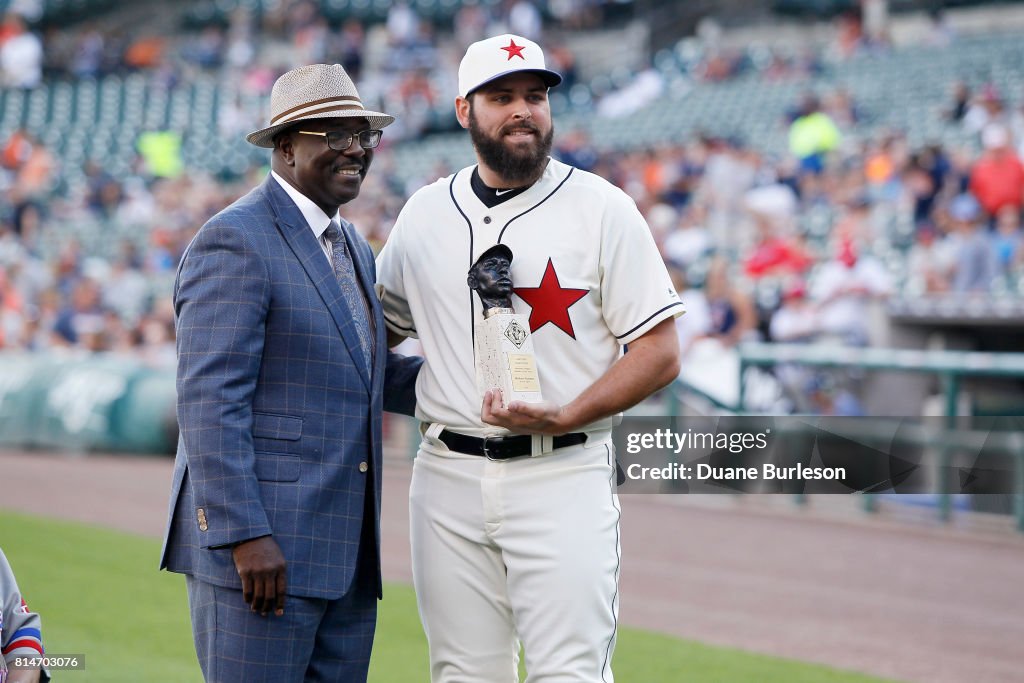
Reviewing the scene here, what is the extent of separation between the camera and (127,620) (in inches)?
256

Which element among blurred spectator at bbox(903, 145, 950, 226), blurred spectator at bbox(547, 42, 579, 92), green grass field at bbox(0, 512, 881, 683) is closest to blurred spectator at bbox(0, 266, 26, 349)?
green grass field at bbox(0, 512, 881, 683)

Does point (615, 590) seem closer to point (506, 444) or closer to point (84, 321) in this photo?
point (506, 444)

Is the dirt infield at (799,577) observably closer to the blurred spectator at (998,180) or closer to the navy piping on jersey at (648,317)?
the navy piping on jersey at (648,317)

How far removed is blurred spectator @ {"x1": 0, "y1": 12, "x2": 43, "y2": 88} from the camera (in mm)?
25156

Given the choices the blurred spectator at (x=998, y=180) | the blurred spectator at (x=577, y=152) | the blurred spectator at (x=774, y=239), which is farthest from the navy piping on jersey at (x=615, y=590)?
the blurred spectator at (x=577, y=152)

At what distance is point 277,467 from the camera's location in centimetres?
327

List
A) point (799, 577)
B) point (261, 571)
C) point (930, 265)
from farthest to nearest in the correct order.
→ 1. point (930, 265)
2. point (799, 577)
3. point (261, 571)


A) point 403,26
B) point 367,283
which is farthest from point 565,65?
point 367,283

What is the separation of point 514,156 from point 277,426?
3.09 ft

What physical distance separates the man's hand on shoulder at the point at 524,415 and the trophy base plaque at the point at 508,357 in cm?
2

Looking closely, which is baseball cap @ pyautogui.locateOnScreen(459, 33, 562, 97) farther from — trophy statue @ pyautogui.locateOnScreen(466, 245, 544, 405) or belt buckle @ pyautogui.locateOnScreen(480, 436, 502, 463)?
belt buckle @ pyautogui.locateOnScreen(480, 436, 502, 463)

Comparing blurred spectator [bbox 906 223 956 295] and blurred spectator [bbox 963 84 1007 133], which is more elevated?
blurred spectator [bbox 963 84 1007 133]

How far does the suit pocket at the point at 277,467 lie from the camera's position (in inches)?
128

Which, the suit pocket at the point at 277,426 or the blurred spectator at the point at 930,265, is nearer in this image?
the suit pocket at the point at 277,426
